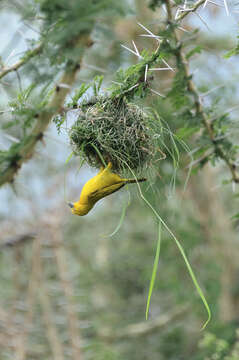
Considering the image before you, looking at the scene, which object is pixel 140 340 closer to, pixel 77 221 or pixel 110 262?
pixel 110 262

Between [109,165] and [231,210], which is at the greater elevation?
[109,165]

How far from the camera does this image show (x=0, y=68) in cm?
176

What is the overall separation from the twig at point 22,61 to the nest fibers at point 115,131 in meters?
0.28

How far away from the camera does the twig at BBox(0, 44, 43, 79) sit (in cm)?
161

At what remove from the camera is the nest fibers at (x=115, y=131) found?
1.75 m

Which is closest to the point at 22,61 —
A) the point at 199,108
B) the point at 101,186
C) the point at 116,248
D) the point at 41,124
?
the point at 41,124

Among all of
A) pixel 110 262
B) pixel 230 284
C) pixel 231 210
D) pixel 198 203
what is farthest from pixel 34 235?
pixel 231 210

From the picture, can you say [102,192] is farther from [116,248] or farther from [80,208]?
[116,248]

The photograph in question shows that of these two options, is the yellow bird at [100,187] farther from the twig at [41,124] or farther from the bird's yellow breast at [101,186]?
the twig at [41,124]

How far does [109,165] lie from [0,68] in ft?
2.08

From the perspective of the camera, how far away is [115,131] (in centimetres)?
178

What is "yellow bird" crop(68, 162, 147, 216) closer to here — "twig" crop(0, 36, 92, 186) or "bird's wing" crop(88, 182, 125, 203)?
"bird's wing" crop(88, 182, 125, 203)

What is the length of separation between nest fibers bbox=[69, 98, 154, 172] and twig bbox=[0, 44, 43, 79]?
28cm

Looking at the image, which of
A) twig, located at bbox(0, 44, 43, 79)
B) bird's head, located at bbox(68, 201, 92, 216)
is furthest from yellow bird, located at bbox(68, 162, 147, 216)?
twig, located at bbox(0, 44, 43, 79)
